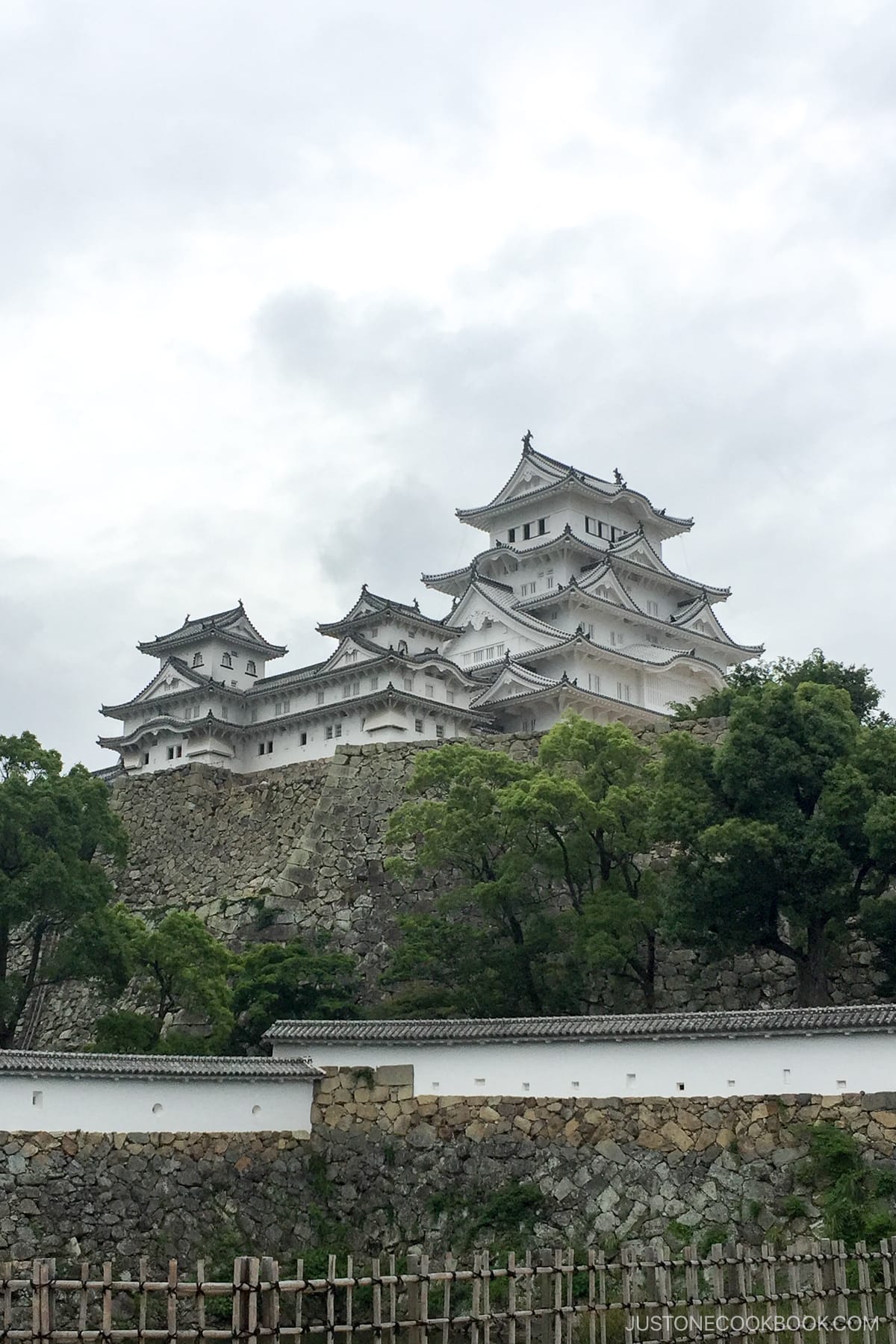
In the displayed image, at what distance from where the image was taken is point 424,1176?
21094 millimetres

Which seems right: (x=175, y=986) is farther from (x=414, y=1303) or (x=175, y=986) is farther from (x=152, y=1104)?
(x=414, y=1303)

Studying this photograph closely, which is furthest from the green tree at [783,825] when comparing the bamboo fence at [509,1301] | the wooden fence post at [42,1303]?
the wooden fence post at [42,1303]

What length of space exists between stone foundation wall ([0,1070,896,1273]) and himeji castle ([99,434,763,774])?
1965cm

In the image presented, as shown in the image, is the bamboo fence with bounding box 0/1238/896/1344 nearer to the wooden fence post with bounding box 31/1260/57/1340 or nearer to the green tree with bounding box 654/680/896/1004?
the wooden fence post with bounding box 31/1260/57/1340

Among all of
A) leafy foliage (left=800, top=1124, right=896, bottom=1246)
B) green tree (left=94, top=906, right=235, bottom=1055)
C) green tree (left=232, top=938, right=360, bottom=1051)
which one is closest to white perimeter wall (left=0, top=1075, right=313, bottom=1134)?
green tree (left=94, top=906, right=235, bottom=1055)

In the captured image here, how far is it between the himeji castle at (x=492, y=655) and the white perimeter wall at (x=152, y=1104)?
63.3 ft

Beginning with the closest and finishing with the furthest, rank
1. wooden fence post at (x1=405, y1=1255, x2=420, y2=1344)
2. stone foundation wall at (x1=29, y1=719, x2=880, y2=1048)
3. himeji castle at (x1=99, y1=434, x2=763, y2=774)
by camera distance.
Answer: wooden fence post at (x1=405, y1=1255, x2=420, y2=1344)
stone foundation wall at (x1=29, y1=719, x2=880, y2=1048)
himeji castle at (x1=99, y1=434, x2=763, y2=774)

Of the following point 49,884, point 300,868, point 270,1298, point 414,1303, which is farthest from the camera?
point 300,868

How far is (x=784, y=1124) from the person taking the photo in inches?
754

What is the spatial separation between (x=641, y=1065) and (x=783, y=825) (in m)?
5.64

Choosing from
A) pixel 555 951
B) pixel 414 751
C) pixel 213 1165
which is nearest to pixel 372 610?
pixel 414 751

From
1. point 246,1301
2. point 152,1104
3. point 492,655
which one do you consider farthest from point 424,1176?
point 492,655

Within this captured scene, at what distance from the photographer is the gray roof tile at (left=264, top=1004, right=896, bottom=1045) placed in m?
19.2

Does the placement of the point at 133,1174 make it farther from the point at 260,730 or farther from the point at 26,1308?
the point at 260,730
